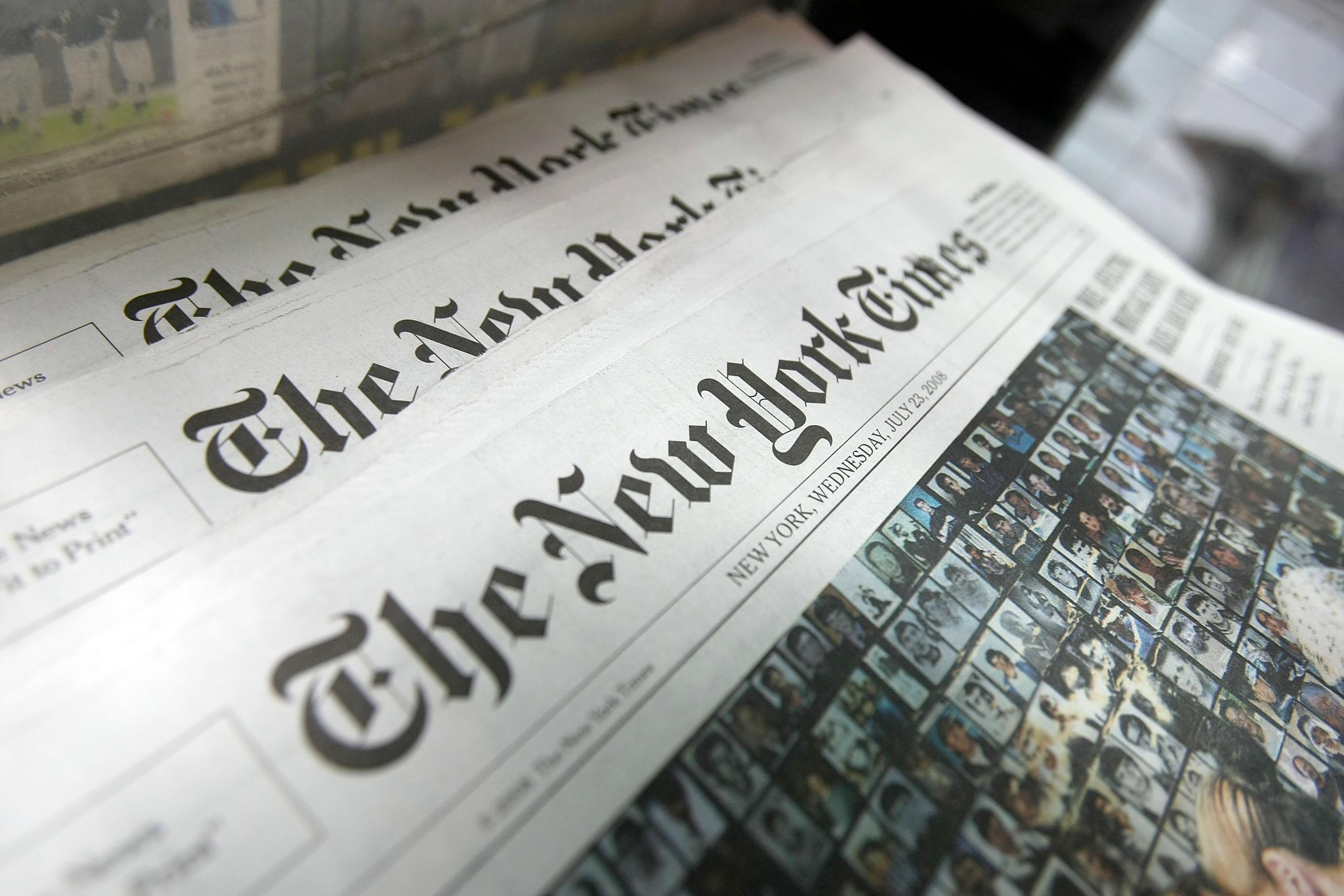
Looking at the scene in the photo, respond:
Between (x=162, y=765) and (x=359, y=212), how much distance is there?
0.27 meters

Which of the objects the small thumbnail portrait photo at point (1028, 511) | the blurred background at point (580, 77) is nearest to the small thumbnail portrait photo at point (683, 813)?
the small thumbnail portrait photo at point (1028, 511)

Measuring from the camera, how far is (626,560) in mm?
300

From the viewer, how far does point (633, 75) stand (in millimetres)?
528

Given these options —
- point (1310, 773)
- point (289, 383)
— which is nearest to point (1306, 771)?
point (1310, 773)

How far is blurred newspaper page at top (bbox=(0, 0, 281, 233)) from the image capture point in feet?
1.02

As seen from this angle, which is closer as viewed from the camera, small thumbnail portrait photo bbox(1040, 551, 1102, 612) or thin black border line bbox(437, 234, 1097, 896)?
thin black border line bbox(437, 234, 1097, 896)

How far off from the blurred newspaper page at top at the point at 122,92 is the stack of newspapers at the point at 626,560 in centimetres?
3

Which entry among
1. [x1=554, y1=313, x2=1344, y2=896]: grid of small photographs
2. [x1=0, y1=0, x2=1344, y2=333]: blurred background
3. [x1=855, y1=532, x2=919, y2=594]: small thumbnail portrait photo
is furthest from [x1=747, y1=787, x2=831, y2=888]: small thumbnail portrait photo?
[x1=0, y1=0, x2=1344, y2=333]: blurred background

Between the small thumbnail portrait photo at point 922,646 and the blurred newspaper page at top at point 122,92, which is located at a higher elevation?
the small thumbnail portrait photo at point 922,646

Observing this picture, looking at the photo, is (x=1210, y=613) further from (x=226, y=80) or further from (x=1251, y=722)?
(x=226, y=80)

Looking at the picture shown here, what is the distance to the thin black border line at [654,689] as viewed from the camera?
23 centimetres

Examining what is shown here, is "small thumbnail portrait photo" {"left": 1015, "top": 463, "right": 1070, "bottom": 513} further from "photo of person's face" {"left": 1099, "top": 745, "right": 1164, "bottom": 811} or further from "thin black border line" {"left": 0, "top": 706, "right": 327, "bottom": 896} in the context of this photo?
"thin black border line" {"left": 0, "top": 706, "right": 327, "bottom": 896}

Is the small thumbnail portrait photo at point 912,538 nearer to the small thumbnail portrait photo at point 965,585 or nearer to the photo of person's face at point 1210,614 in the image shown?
the small thumbnail portrait photo at point 965,585

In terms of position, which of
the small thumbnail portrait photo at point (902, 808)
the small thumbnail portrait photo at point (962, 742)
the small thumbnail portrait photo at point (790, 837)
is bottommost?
the small thumbnail portrait photo at point (790, 837)
